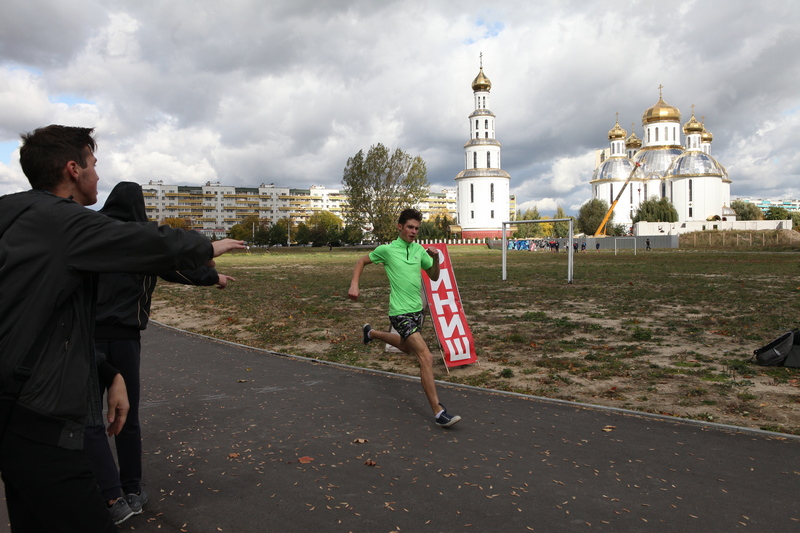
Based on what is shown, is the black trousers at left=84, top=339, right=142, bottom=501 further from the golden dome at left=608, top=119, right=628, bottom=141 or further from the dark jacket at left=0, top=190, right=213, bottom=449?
the golden dome at left=608, top=119, right=628, bottom=141

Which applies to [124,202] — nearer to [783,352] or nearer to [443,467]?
[443,467]

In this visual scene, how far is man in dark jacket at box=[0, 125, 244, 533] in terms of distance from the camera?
1965mm

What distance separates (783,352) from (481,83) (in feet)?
351

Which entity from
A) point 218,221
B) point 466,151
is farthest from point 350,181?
point 218,221

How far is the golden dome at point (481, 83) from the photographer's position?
108812 mm

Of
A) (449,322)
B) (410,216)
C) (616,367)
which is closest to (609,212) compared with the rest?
(616,367)

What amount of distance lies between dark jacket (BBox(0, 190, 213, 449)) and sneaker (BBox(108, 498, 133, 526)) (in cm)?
191

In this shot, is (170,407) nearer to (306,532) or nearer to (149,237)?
(306,532)

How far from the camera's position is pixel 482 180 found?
105938 mm

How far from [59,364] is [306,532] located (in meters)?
2.08

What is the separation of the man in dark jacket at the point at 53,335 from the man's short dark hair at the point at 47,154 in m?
0.11

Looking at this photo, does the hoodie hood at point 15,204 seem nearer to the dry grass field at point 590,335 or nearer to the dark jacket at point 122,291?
the dark jacket at point 122,291

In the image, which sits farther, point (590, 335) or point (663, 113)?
point (663, 113)

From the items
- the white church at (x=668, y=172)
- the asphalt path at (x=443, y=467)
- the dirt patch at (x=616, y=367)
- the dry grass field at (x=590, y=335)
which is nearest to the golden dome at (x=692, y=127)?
the white church at (x=668, y=172)
